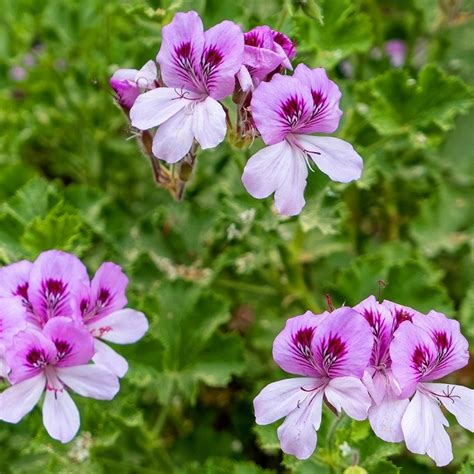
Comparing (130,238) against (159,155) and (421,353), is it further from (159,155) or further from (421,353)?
(421,353)

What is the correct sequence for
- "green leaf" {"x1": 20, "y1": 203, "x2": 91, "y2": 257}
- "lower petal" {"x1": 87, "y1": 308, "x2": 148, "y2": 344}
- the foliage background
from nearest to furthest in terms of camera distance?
"lower petal" {"x1": 87, "y1": 308, "x2": 148, "y2": 344} → "green leaf" {"x1": 20, "y1": 203, "x2": 91, "y2": 257} → the foliage background

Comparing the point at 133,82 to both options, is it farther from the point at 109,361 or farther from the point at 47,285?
the point at 109,361

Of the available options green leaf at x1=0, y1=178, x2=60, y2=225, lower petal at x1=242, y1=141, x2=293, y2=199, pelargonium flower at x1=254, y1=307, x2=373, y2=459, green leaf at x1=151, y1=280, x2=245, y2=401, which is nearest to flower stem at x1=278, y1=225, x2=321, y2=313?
green leaf at x1=151, y1=280, x2=245, y2=401

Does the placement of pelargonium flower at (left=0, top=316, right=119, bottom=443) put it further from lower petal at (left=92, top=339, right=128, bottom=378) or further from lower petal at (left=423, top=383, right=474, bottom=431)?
lower petal at (left=423, top=383, right=474, bottom=431)

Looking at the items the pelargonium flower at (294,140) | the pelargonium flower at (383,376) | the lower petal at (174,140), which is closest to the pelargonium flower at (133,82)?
the lower petal at (174,140)

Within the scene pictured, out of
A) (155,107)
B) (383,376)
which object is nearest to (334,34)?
(155,107)

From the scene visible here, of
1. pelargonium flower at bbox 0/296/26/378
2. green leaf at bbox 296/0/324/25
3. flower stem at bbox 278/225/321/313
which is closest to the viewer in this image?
pelargonium flower at bbox 0/296/26/378
